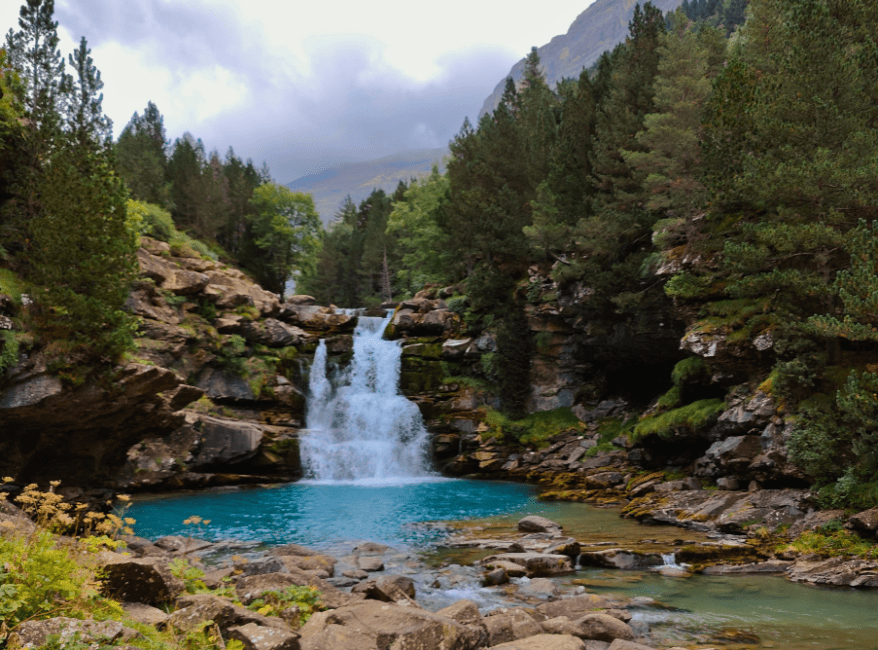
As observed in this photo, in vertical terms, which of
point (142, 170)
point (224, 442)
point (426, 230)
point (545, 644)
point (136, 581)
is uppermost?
Answer: point (142, 170)

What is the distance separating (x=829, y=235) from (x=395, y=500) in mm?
18731

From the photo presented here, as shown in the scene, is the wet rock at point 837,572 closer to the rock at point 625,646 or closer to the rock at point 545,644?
the rock at point 625,646

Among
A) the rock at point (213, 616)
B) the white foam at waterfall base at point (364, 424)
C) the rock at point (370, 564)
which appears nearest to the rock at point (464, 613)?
the rock at point (213, 616)

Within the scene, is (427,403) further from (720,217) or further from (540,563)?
(540,563)

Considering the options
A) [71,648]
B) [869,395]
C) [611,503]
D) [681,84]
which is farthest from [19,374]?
[681,84]

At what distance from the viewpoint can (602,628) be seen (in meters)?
7.64

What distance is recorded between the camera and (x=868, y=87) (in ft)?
50.8

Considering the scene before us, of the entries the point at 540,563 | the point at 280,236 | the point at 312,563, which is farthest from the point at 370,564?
the point at 280,236

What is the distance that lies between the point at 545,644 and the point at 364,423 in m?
27.0

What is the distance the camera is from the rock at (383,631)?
19.7 feet

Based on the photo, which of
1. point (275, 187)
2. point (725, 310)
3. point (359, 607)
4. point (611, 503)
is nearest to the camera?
point (359, 607)

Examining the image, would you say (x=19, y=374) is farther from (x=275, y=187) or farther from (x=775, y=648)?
(x=275, y=187)

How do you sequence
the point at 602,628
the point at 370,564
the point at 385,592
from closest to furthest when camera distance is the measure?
the point at 602,628 → the point at 385,592 → the point at 370,564

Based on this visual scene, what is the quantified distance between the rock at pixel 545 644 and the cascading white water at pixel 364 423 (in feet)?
75.0
